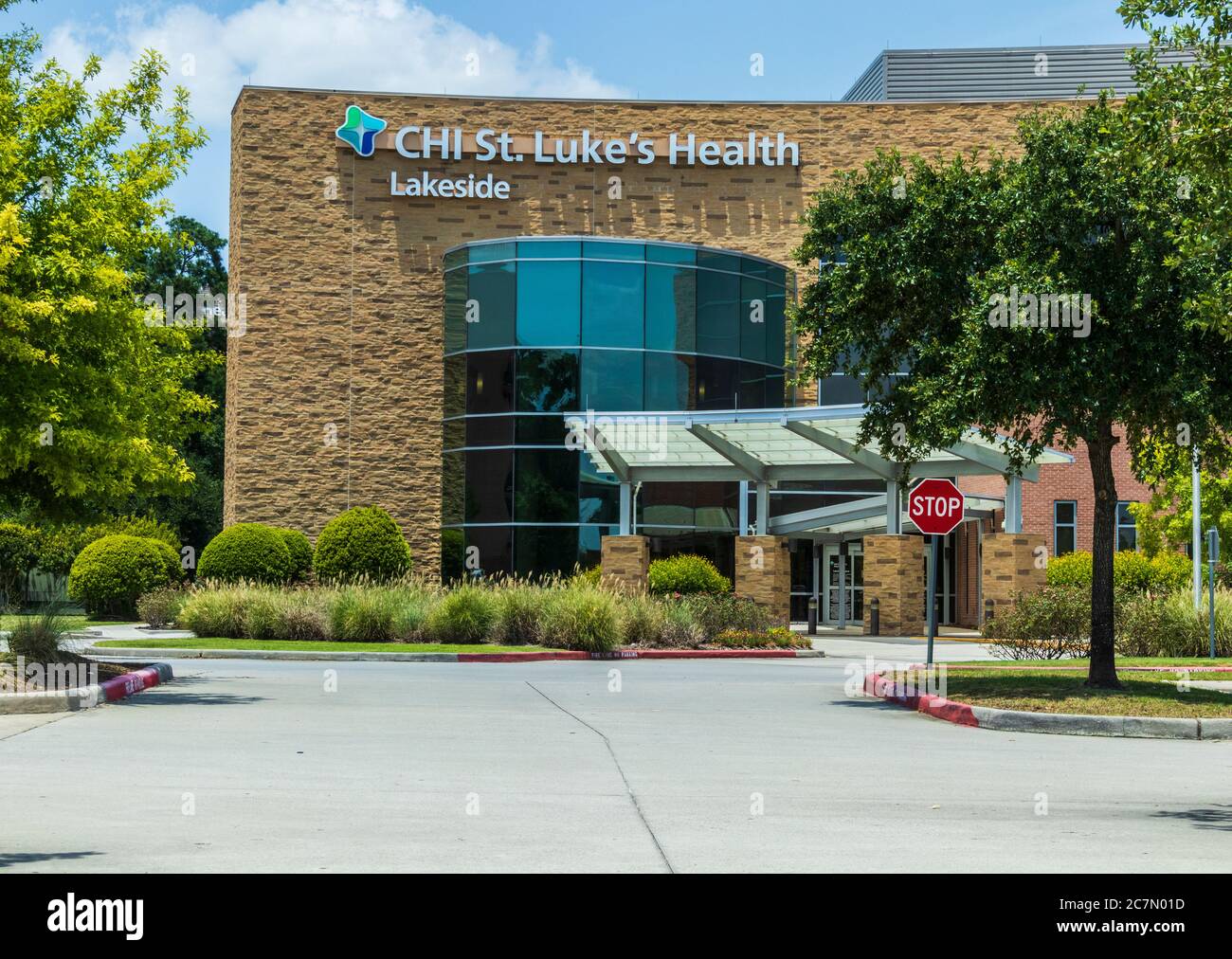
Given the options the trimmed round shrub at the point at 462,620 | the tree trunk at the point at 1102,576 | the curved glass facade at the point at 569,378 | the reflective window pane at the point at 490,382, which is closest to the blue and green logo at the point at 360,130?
the curved glass facade at the point at 569,378

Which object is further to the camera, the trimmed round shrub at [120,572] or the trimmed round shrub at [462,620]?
the trimmed round shrub at [120,572]

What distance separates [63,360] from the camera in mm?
17266

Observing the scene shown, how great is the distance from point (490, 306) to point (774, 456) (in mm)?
8964

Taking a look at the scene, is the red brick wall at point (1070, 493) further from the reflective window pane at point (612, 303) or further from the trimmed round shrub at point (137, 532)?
the trimmed round shrub at point (137, 532)

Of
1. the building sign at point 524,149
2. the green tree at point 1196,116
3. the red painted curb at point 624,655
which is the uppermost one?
the building sign at point 524,149

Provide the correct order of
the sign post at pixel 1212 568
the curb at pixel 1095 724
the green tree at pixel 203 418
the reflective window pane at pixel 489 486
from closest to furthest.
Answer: the curb at pixel 1095 724 < the sign post at pixel 1212 568 < the reflective window pane at pixel 489 486 < the green tree at pixel 203 418

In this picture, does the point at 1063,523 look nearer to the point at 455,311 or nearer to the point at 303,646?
the point at 455,311

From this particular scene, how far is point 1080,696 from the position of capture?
1683 centimetres

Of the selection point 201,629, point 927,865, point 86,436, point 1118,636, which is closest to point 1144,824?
point 927,865

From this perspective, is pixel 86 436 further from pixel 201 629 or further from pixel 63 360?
pixel 201 629

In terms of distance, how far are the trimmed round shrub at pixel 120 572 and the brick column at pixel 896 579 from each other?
19.1m

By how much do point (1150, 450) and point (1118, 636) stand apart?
910 cm

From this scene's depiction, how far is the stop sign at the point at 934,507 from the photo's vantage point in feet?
64.2

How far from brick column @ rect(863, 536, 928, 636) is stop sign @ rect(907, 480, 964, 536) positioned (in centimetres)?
1503
